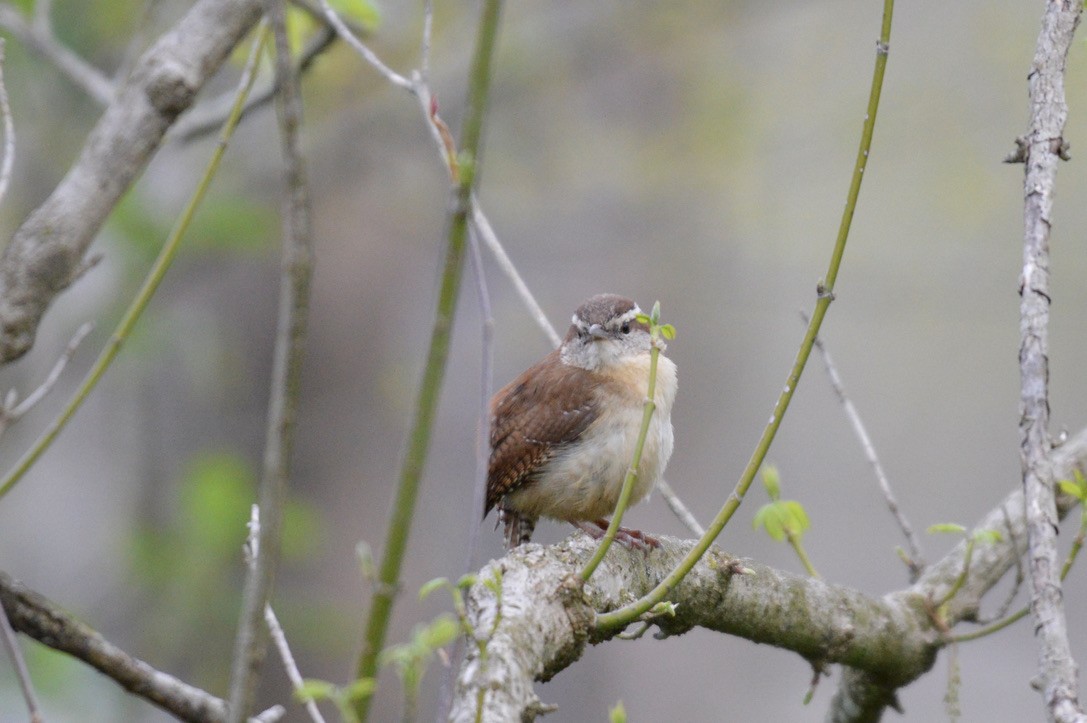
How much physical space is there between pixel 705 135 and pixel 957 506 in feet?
20.2

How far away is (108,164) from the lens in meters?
2.71

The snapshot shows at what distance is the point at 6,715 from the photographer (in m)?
5.61

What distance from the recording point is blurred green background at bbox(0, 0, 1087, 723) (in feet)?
19.2

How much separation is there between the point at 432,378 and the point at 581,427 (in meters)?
2.49

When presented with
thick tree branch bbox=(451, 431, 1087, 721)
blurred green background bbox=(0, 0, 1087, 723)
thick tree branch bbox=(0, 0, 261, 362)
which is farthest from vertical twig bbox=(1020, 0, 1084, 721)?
blurred green background bbox=(0, 0, 1087, 723)

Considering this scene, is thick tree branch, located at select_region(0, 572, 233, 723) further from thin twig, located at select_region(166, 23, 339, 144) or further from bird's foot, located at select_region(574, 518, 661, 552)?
thin twig, located at select_region(166, 23, 339, 144)

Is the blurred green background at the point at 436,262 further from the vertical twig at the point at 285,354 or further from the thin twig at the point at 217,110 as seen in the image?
the vertical twig at the point at 285,354

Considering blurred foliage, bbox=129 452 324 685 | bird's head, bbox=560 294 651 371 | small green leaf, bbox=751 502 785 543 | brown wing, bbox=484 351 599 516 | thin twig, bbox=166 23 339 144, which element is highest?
thin twig, bbox=166 23 339 144

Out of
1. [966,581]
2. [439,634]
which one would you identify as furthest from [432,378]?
[966,581]

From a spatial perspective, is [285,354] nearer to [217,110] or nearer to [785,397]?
[785,397]

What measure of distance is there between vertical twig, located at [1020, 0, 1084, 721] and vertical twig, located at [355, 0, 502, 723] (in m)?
0.86

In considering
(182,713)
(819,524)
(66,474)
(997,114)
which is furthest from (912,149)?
(182,713)

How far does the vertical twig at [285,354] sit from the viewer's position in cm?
113

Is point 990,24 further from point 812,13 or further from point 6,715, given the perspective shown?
point 6,715
